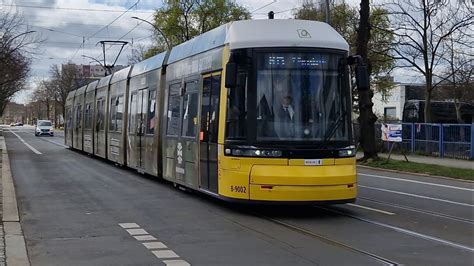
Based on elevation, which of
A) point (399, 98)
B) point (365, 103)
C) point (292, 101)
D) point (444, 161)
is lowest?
point (444, 161)

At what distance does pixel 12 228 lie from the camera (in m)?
9.66

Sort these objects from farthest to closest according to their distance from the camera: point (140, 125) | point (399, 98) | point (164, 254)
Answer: point (399, 98) → point (140, 125) → point (164, 254)

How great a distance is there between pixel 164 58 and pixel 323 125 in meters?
6.61

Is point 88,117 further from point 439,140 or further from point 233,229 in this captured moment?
point 233,229

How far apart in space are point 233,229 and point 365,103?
17940 millimetres

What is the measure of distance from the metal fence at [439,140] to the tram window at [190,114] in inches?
693

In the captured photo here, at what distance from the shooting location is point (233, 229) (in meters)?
9.46

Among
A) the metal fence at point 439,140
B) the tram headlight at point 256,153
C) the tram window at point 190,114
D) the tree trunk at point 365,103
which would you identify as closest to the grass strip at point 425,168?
the tree trunk at point 365,103

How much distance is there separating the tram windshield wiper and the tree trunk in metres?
15.5

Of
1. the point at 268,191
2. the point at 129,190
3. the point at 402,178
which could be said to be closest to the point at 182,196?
the point at 129,190

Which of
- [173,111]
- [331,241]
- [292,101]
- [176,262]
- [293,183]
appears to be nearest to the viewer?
[176,262]

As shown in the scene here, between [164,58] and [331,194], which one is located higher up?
[164,58]

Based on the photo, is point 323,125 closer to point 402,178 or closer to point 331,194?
point 331,194

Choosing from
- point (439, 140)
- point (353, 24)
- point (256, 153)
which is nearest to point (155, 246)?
point (256, 153)
